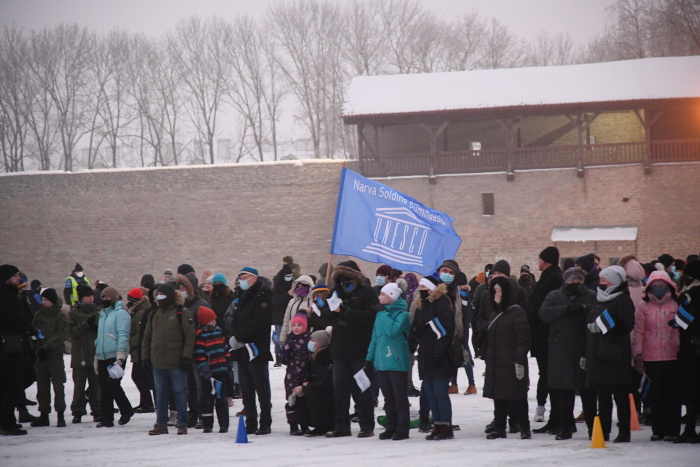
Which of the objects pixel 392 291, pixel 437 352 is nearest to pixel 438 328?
pixel 437 352

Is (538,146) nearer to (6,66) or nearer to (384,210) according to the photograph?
(384,210)

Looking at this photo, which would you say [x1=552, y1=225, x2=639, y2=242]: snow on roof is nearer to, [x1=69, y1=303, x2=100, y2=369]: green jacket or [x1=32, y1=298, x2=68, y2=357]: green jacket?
[x1=69, y1=303, x2=100, y2=369]: green jacket

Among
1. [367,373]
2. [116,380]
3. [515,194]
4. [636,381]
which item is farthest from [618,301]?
[515,194]

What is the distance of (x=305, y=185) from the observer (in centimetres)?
3181

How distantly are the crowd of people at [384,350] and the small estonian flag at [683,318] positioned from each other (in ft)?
0.04

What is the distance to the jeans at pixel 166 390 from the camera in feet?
29.9

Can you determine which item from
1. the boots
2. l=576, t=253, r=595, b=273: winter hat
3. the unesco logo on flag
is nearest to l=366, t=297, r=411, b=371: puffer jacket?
the unesco logo on flag

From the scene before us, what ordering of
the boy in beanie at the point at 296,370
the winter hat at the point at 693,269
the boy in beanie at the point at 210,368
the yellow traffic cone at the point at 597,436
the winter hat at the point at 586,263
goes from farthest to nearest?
the winter hat at the point at 586,263, the boy in beanie at the point at 210,368, the boy in beanie at the point at 296,370, the winter hat at the point at 693,269, the yellow traffic cone at the point at 597,436

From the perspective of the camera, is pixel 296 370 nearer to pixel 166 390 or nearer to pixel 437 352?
pixel 166 390

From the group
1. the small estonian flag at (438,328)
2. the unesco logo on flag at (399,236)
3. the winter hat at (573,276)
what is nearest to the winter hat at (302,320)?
the unesco logo on flag at (399,236)

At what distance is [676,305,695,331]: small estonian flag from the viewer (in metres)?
7.50

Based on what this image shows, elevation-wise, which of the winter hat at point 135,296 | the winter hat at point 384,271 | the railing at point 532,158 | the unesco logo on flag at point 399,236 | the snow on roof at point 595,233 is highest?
the railing at point 532,158

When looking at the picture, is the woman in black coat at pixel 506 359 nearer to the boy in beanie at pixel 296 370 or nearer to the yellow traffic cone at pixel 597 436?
the yellow traffic cone at pixel 597 436

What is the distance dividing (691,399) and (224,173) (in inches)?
1026
